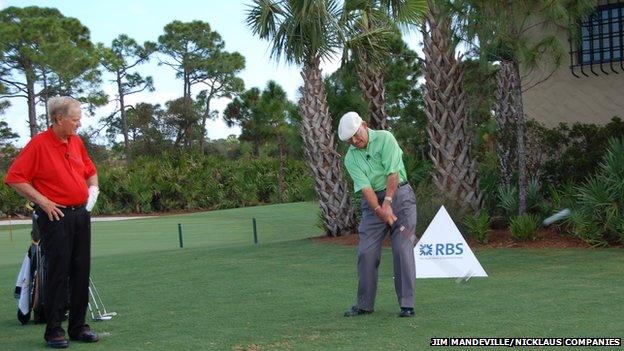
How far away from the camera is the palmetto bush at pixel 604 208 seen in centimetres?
1182

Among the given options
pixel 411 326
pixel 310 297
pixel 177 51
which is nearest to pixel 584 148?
pixel 310 297

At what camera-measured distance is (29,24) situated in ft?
161

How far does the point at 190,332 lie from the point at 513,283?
11.9 feet

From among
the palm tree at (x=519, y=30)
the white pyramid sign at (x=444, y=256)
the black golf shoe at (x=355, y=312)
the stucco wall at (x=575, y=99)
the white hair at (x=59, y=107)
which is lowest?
the black golf shoe at (x=355, y=312)

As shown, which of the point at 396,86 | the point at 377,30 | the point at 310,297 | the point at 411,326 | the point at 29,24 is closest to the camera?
the point at 411,326

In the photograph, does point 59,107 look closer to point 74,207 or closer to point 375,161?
point 74,207

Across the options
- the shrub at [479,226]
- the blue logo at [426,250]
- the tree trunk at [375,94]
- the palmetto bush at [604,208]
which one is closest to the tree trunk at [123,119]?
the tree trunk at [375,94]

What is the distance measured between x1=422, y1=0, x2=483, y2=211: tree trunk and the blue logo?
4.98m

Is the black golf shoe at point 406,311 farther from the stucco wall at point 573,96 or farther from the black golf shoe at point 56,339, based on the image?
the stucco wall at point 573,96

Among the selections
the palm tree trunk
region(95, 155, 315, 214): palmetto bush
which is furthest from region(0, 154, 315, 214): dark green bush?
the palm tree trunk

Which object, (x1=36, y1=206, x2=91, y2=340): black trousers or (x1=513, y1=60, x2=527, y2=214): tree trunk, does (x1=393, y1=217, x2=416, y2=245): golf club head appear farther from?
(x1=513, y1=60, x2=527, y2=214): tree trunk

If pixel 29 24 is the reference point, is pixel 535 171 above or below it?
below

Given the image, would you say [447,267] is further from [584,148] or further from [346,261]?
[584,148]

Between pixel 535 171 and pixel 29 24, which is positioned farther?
pixel 29 24
